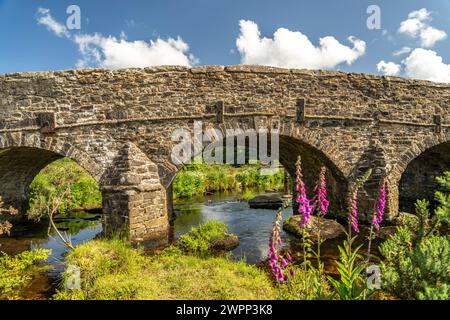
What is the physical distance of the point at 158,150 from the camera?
9273 millimetres

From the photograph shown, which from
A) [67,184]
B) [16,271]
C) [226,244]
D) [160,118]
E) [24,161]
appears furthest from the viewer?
[67,184]

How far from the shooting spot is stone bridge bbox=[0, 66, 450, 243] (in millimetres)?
Answer: 9026

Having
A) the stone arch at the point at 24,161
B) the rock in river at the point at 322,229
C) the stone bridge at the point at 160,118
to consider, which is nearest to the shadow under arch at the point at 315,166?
the stone bridge at the point at 160,118

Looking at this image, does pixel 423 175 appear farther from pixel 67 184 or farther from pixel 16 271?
pixel 67 184

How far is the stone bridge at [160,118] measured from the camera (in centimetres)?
903

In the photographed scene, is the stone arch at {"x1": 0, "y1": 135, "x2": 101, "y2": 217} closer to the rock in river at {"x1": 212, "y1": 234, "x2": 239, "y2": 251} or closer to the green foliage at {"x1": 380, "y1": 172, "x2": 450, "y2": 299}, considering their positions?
the rock in river at {"x1": 212, "y1": 234, "x2": 239, "y2": 251}

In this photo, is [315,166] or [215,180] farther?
[215,180]

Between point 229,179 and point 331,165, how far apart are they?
13148 mm

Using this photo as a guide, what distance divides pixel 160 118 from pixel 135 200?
263 centimetres

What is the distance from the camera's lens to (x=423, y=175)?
15.1 m

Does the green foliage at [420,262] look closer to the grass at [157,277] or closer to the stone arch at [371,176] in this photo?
the grass at [157,277]

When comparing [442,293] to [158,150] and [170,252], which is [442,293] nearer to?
[170,252]

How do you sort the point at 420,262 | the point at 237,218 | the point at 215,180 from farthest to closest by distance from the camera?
1. the point at 215,180
2. the point at 237,218
3. the point at 420,262

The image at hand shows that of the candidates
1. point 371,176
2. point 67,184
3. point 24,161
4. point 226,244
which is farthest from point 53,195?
point 371,176
